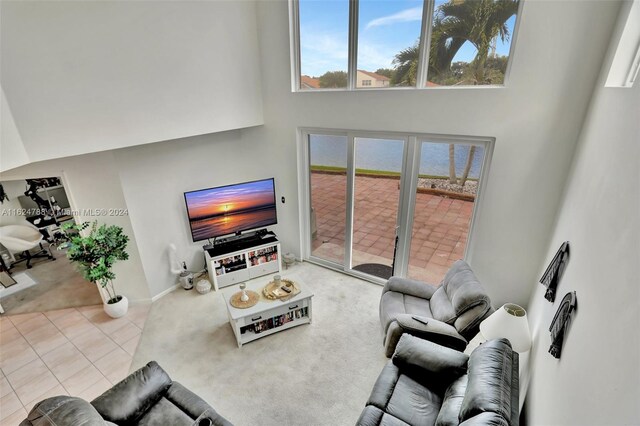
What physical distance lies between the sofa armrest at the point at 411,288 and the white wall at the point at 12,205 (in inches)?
252

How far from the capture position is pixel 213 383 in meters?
3.11

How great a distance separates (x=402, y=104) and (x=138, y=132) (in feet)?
9.66

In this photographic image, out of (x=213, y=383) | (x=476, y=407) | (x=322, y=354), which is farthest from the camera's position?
(x=322, y=354)

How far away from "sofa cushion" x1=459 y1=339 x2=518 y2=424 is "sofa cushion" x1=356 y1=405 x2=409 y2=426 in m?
0.52

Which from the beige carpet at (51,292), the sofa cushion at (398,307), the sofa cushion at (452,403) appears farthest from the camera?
the beige carpet at (51,292)

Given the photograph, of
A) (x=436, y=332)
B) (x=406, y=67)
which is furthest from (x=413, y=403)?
(x=406, y=67)

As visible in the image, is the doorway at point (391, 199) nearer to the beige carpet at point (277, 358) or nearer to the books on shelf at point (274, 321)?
the beige carpet at point (277, 358)

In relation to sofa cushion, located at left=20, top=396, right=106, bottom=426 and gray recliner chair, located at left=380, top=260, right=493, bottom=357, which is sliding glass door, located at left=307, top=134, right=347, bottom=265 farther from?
sofa cushion, located at left=20, top=396, right=106, bottom=426

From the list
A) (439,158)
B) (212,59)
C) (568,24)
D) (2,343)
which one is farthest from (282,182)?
(2,343)

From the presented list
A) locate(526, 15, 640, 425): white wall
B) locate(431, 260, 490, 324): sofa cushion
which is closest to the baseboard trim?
locate(431, 260, 490, 324): sofa cushion

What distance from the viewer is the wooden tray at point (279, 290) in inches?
143

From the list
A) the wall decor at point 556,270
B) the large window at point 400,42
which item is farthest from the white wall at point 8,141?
the wall decor at point 556,270

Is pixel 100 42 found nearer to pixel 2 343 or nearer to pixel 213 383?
pixel 213 383

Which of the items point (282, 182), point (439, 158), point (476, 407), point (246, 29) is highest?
point (246, 29)
